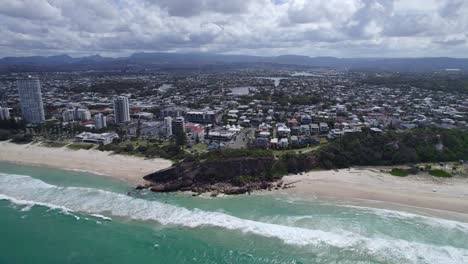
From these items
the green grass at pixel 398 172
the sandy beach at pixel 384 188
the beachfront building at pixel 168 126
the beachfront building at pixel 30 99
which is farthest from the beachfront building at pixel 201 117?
the green grass at pixel 398 172

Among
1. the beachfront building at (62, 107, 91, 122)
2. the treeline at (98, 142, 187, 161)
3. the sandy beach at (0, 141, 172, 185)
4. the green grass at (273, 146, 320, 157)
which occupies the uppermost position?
the beachfront building at (62, 107, 91, 122)

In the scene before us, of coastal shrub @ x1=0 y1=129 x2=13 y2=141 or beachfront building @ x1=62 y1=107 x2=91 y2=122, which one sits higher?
beachfront building @ x1=62 y1=107 x2=91 y2=122

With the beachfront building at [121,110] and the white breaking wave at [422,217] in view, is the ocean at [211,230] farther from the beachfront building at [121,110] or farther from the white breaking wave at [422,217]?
the beachfront building at [121,110]

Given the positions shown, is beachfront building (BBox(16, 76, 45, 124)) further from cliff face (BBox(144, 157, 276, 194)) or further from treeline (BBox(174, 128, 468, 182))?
treeline (BBox(174, 128, 468, 182))

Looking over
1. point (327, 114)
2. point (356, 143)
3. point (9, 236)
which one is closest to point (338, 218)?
point (356, 143)

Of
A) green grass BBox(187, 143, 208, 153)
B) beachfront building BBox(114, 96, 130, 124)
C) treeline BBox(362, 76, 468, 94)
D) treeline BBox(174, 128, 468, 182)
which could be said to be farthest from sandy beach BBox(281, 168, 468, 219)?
treeline BBox(362, 76, 468, 94)

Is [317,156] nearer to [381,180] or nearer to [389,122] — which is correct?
[381,180]

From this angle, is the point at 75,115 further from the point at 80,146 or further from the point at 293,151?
the point at 293,151
